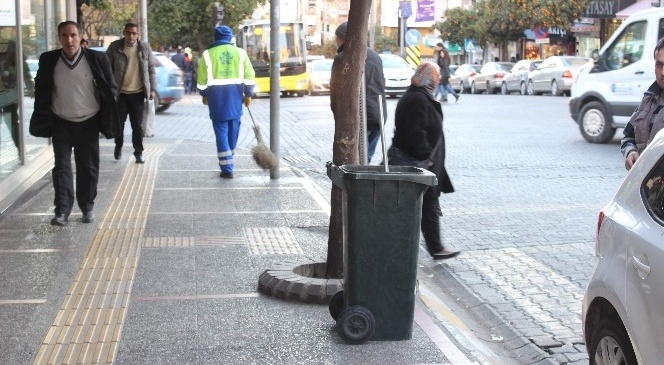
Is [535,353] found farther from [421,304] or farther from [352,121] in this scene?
[352,121]

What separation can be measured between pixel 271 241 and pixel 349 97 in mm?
2246

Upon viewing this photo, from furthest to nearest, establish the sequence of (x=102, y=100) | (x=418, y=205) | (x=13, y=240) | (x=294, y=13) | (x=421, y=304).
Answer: (x=294, y=13) → (x=102, y=100) → (x=13, y=240) → (x=421, y=304) → (x=418, y=205)

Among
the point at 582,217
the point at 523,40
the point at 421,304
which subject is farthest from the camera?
the point at 523,40

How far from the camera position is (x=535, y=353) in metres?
6.01

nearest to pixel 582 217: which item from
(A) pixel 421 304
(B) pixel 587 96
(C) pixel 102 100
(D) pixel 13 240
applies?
(A) pixel 421 304

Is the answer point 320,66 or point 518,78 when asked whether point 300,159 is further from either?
point 518,78

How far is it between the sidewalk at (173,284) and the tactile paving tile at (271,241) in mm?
16

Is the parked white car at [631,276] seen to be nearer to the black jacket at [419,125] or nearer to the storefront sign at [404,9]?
the black jacket at [419,125]

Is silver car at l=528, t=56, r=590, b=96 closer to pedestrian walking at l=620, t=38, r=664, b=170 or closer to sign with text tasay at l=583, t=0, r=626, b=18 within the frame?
sign with text tasay at l=583, t=0, r=626, b=18

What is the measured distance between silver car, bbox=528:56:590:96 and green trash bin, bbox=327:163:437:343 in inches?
1190

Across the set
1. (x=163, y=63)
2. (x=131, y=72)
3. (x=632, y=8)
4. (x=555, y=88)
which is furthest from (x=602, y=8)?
(x=131, y=72)

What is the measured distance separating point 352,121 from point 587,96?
39.8ft

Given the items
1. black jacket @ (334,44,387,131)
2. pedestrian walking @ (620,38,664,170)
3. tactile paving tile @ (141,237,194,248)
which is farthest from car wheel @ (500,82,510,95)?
pedestrian walking @ (620,38,664,170)

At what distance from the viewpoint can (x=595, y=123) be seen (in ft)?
58.9
